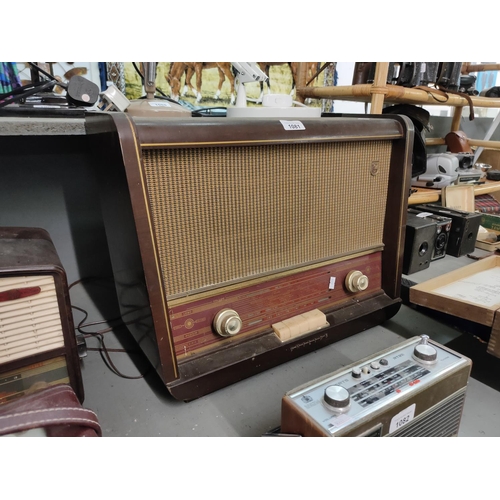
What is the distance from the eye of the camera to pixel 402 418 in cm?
56

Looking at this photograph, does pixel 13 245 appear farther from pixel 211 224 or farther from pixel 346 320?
pixel 346 320

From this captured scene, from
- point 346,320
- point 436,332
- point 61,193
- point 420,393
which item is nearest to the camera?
point 420,393

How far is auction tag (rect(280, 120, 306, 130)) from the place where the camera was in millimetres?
754

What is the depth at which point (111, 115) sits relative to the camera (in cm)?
63

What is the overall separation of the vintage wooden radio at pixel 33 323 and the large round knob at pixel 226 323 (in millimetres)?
268

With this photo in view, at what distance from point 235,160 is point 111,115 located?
23 cm

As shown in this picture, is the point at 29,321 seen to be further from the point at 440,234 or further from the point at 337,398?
the point at 440,234

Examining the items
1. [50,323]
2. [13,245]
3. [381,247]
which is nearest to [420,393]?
[381,247]

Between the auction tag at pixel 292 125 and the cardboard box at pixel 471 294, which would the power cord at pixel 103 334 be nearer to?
the auction tag at pixel 292 125

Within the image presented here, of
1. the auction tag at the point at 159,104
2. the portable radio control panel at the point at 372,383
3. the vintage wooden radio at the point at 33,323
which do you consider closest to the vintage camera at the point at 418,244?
the portable radio control panel at the point at 372,383

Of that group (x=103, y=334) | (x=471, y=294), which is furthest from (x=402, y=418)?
(x=103, y=334)

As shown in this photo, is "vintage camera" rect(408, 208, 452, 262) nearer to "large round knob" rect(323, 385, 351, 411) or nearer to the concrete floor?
the concrete floor

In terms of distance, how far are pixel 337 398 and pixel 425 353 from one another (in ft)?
0.68

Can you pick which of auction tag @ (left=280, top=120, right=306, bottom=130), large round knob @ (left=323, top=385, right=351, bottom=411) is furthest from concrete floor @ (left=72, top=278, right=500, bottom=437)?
auction tag @ (left=280, top=120, right=306, bottom=130)
